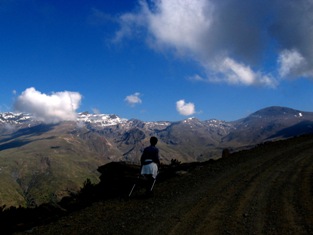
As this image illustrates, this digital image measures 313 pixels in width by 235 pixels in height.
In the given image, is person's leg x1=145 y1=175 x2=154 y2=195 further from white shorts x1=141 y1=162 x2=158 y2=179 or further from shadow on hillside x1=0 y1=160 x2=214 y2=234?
shadow on hillside x1=0 y1=160 x2=214 y2=234

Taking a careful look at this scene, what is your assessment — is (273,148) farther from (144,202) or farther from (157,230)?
(157,230)

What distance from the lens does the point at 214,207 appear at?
14.0 meters

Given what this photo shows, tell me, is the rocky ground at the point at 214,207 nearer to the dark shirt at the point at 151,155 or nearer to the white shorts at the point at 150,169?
the white shorts at the point at 150,169

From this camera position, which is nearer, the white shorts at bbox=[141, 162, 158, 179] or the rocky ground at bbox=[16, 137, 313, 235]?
the rocky ground at bbox=[16, 137, 313, 235]

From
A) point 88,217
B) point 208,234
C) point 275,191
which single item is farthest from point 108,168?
point 208,234

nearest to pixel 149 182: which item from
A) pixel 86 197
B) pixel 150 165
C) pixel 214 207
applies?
pixel 150 165

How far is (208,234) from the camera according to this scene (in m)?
11.0

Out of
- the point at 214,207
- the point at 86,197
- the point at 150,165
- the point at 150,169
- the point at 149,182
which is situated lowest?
the point at 86,197

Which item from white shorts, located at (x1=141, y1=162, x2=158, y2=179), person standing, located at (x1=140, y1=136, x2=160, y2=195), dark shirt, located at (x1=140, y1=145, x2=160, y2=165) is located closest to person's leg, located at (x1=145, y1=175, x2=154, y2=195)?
person standing, located at (x1=140, y1=136, x2=160, y2=195)

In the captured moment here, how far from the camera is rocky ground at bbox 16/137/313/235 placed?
11641 mm

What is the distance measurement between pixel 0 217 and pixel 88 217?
5.53 metres

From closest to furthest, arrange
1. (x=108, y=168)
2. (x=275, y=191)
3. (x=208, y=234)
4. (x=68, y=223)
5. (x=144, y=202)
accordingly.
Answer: (x=208, y=234) → (x=68, y=223) → (x=275, y=191) → (x=144, y=202) → (x=108, y=168)

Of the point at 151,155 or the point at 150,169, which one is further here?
the point at 151,155

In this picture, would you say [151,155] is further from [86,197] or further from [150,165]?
[86,197]
